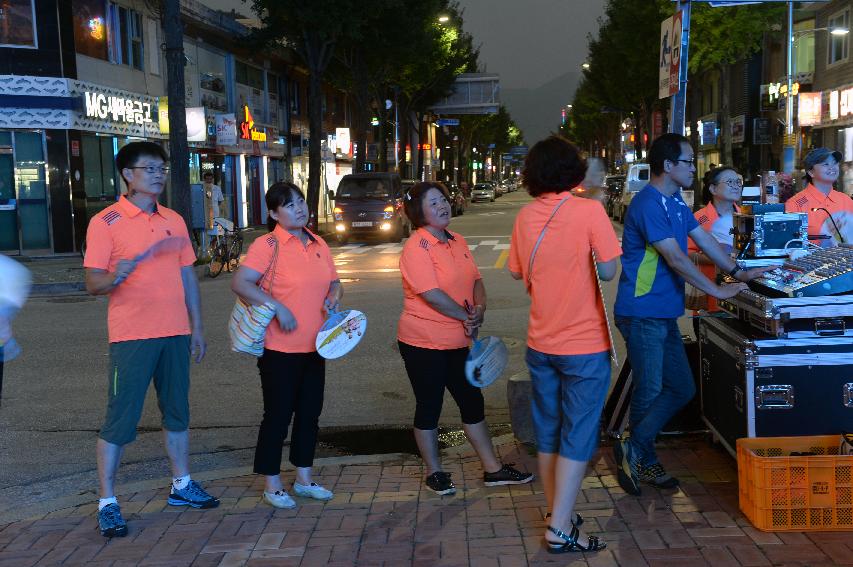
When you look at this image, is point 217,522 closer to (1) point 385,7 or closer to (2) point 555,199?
(2) point 555,199

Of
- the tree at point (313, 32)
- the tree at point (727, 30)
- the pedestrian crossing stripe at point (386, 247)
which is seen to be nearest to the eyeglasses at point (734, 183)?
the pedestrian crossing stripe at point (386, 247)

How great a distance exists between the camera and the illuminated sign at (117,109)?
860 inches

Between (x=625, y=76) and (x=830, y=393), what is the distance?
5243 cm

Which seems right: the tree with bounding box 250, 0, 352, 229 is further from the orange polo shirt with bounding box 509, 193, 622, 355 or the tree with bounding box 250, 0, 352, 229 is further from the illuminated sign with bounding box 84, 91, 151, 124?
the orange polo shirt with bounding box 509, 193, 622, 355

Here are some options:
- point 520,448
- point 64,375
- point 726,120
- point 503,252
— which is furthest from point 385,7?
point 520,448

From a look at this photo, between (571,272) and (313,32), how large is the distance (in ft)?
93.2

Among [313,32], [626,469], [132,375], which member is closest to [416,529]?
[626,469]

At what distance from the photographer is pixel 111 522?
4.73 meters

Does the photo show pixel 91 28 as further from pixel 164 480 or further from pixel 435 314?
pixel 435 314

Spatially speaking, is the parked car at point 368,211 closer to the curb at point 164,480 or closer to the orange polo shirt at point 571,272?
the curb at point 164,480

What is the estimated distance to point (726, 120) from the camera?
39.9 m

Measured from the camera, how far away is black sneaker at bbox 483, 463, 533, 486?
5.40m

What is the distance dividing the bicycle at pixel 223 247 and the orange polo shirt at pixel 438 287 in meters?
13.1

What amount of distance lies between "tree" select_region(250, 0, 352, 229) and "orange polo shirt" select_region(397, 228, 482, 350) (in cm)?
2309
